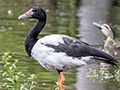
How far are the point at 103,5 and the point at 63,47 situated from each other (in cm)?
1837

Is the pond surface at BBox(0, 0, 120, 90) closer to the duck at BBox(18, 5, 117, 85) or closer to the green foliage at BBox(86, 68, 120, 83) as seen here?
the green foliage at BBox(86, 68, 120, 83)

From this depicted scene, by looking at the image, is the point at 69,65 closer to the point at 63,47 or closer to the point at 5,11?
the point at 63,47

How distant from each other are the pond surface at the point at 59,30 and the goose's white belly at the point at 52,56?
0.48 m

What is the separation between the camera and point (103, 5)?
24828 mm

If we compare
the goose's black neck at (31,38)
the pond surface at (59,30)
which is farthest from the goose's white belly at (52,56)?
the pond surface at (59,30)

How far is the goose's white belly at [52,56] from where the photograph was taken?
685 centimetres

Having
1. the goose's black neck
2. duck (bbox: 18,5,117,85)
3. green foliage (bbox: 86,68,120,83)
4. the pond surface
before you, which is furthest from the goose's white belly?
green foliage (bbox: 86,68,120,83)

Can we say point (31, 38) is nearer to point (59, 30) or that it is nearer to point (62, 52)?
point (62, 52)

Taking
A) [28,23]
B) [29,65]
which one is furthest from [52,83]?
[28,23]

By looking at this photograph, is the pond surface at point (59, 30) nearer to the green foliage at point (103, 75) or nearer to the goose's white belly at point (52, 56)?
the green foliage at point (103, 75)

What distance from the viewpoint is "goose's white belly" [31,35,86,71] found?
22.5ft

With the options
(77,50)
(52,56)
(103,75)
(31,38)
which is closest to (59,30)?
(103,75)

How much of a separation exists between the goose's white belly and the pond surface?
48 cm

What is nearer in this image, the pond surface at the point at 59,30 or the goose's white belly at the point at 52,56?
the goose's white belly at the point at 52,56
